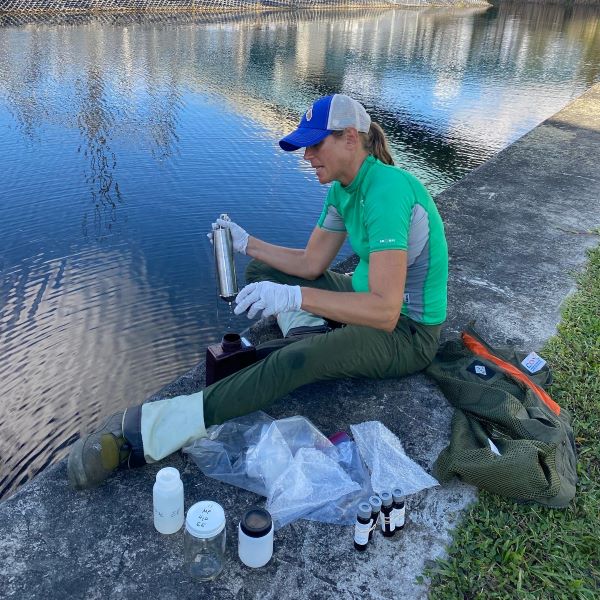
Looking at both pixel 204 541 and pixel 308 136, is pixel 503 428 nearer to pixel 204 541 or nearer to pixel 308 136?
pixel 204 541

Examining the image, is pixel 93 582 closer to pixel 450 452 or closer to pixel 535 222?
pixel 450 452

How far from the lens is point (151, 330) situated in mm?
5047

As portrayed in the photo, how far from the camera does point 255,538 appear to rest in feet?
6.87

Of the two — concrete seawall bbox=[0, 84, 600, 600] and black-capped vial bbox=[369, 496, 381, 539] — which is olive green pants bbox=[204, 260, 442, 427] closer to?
concrete seawall bbox=[0, 84, 600, 600]

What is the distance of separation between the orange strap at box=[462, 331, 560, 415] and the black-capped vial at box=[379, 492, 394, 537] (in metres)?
1.09

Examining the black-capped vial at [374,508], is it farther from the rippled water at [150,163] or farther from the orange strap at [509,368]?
the rippled water at [150,163]

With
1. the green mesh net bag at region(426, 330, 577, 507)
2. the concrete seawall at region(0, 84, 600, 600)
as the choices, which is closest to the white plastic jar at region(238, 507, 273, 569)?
the concrete seawall at region(0, 84, 600, 600)

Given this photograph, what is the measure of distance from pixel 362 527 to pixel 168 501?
75 centimetres

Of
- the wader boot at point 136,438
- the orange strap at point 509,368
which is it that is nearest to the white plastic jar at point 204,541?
the wader boot at point 136,438

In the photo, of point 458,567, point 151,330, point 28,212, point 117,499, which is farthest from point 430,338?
point 28,212

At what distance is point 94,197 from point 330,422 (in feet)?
18.3

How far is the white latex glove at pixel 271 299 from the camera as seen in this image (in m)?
2.81

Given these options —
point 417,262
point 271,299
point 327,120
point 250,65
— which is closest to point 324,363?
point 271,299

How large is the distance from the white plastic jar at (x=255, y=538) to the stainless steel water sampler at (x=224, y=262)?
1.51m
